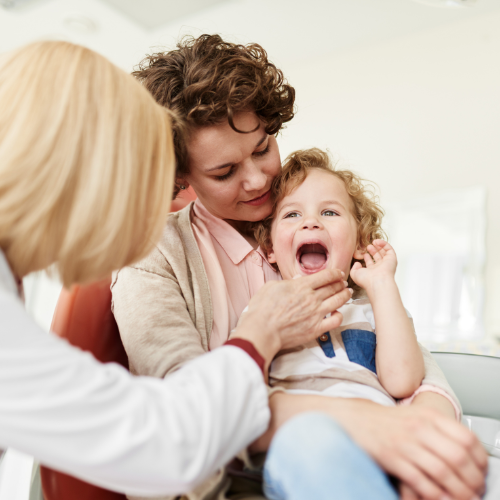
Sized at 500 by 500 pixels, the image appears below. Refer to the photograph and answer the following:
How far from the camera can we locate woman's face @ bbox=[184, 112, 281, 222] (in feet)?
3.53

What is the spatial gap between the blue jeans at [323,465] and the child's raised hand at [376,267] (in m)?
0.52

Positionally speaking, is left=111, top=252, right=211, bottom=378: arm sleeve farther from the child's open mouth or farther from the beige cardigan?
the child's open mouth

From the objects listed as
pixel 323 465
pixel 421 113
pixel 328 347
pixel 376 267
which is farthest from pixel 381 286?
pixel 421 113

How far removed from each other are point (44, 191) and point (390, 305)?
0.69 metres

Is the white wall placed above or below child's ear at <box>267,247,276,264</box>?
above

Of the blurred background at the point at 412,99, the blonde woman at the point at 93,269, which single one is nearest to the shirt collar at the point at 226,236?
the blonde woman at the point at 93,269

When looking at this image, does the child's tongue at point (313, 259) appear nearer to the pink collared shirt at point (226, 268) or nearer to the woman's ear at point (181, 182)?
the pink collared shirt at point (226, 268)

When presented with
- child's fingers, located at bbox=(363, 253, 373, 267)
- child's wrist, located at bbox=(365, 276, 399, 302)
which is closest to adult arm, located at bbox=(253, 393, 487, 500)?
child's wrist, located at bbox=(365, 276, 399, 302)

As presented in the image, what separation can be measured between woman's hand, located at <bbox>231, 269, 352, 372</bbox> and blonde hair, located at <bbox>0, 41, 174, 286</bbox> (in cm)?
24

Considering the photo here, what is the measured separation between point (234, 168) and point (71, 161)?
23.0 inches

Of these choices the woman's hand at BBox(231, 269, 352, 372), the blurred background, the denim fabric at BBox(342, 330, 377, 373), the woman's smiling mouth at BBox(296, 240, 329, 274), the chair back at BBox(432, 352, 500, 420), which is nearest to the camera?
the woman's hand at BBox(231, 269, 352, 372)

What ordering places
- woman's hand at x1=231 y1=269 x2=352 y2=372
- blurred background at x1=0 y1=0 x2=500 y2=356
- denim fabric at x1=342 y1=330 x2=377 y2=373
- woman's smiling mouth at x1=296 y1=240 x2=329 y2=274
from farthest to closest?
blurred background at x1=0 y1=0 x2=500 y2=356 < woman's smiling mouth at x1=296 y1=240 x2=329 y2=274 < denim fabric at x1=342 y1=330 x2=377 y2=373 < woman's hand at x1=231 y1=269 x2=352 y2=372

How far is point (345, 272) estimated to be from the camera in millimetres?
1180

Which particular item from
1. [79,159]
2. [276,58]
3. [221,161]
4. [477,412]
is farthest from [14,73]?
[276,58]
